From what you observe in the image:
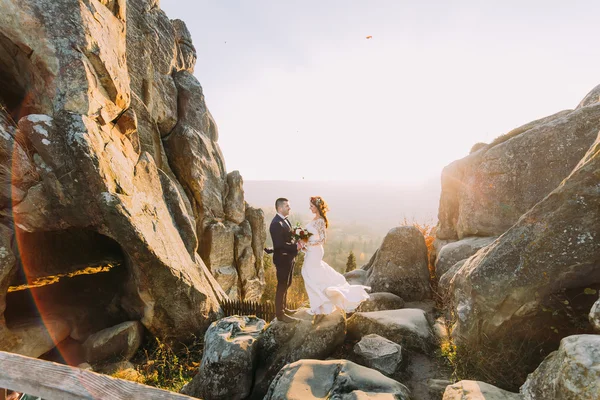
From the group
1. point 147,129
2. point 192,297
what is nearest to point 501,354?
point 192,297

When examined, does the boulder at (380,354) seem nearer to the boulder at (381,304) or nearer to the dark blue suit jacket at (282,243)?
the dark blue suit jacket at (282,243)

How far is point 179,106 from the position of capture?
21.8 metres

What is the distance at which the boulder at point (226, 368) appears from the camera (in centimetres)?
640

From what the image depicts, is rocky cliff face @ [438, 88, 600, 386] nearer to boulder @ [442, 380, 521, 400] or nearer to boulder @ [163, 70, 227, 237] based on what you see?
boulder @ [442, 380, 521, 400]

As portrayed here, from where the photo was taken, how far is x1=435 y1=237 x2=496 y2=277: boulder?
10.2m

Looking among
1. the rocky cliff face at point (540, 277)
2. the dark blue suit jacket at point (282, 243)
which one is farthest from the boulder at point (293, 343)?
the rocky cliff face at point (540, 277)

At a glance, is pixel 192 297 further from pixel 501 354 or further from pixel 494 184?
pixel 494 184

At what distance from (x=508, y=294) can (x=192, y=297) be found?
9.67 m

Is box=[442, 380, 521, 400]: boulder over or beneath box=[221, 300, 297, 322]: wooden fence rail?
over

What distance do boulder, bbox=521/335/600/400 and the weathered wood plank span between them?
Answer: 403cm

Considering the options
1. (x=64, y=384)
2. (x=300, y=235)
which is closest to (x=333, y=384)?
(x=300, y=235)

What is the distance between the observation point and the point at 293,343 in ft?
22.2

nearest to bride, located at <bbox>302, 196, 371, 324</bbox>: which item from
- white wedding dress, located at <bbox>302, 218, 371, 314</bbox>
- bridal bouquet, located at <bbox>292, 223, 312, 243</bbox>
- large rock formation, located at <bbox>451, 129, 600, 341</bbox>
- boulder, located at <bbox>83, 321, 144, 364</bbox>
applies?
white wedding dress, located at <bbox>302, 218, 371, 314</bbox>

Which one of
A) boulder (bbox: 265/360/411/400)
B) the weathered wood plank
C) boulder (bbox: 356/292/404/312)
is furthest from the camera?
boulder (bbox: 356/292/404/312)
